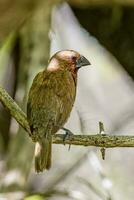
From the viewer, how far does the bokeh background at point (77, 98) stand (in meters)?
0.72

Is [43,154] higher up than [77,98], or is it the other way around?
[77,98]

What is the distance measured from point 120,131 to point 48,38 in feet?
0.57

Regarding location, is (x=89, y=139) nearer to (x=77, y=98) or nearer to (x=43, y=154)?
(x=43, y=154)

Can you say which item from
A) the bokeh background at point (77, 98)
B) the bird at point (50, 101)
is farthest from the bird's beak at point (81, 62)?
the bokeh background at point (77, 98)

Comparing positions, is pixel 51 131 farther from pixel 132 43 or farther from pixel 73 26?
pixel 132 43

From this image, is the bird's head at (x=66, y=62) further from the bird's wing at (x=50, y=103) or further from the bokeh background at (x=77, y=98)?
the bokeh background at (x=77, y=98)

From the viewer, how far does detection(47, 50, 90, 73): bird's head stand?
0.51m

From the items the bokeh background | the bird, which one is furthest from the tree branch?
Result: the bokeh background

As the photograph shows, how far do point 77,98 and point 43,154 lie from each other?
0.73 feet

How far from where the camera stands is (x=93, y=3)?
0.96 meters

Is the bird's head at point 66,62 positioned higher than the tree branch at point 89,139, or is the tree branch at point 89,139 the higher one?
the bird's head at point 66,62

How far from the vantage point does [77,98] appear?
0.68m

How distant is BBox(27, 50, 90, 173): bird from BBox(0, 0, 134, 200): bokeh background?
0.38 feet

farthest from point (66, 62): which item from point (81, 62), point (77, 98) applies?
point (77, 98)
